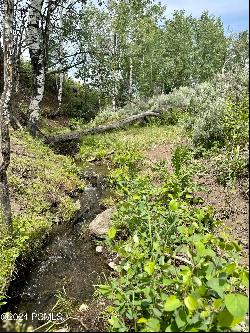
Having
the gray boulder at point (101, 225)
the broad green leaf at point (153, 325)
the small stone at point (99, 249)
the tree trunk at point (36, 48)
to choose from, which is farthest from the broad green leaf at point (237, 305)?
the tree trunk at point (36, 48)

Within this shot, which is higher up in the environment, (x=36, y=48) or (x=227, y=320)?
(x=36, y=48)

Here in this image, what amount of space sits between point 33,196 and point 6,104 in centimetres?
358

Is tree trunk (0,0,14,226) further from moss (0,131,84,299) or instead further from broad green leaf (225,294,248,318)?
broad green leaf (225,294,248,318)

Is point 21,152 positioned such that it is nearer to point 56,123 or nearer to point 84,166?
point 84,166

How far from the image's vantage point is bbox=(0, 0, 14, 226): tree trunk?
22.0ft

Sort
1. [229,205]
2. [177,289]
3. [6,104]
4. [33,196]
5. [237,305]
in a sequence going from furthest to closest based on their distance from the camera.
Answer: [33,196] < [229,205] < [6,104] < [177,289] < [237,305]

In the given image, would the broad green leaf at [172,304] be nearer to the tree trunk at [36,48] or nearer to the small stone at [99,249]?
the small stone at [99,249]

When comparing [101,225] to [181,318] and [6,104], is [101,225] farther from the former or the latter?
[181,318]

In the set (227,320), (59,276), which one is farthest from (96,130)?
(227,320)

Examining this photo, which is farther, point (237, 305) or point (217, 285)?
point (217, 285)

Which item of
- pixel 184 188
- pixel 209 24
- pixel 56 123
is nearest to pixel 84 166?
pixel 184 188

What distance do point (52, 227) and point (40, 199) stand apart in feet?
3.49

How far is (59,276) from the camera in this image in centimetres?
732

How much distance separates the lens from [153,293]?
4.03 m
